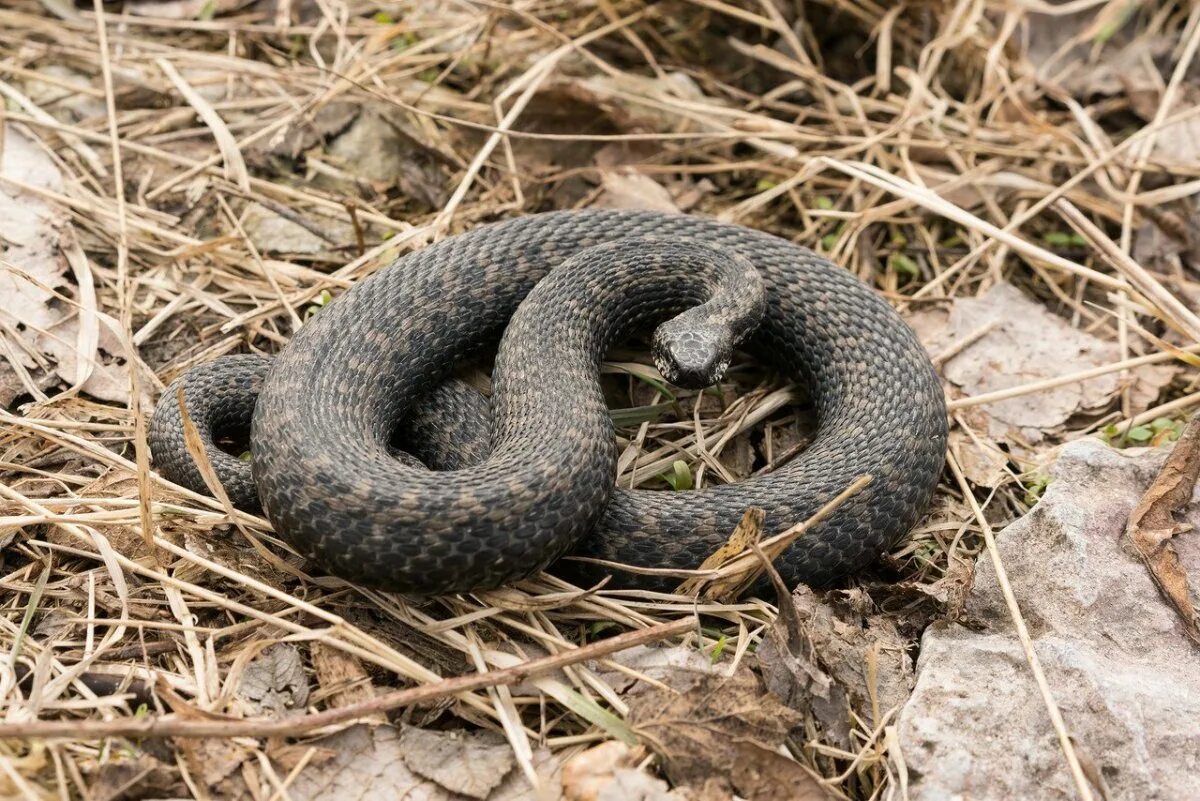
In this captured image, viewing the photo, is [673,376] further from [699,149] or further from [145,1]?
[145,1]

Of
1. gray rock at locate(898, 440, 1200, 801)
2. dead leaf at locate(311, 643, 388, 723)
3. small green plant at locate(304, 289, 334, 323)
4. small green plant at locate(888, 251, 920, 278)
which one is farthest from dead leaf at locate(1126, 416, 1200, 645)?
small green plant at locate(304, 289, 334, 323)

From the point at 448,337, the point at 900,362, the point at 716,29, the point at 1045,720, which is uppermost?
the point at 716,29

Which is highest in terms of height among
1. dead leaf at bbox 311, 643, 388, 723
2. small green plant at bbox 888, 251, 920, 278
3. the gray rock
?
small green plant at bbox 888, 251, 920, 278

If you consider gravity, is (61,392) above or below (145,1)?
below

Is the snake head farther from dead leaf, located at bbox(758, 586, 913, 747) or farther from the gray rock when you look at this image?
the gray rock

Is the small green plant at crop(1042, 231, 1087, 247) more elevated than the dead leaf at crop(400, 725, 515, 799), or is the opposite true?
the small green plant at crop(1042, 231, 1087, 247)

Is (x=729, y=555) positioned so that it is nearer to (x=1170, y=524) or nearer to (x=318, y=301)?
(x=1170, y=524)

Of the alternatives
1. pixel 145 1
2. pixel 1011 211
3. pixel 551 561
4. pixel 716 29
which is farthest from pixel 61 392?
pixel 1011 211
